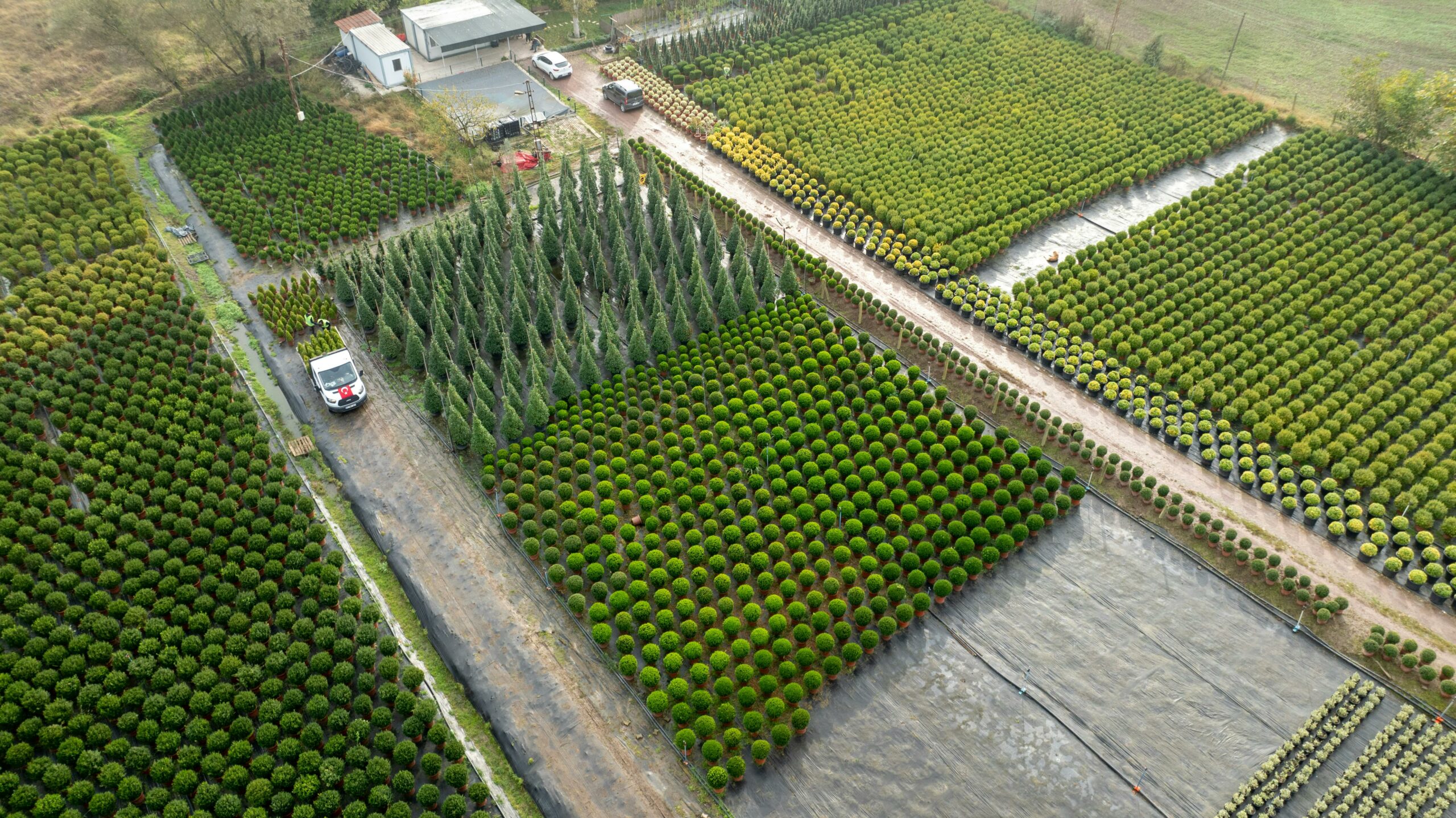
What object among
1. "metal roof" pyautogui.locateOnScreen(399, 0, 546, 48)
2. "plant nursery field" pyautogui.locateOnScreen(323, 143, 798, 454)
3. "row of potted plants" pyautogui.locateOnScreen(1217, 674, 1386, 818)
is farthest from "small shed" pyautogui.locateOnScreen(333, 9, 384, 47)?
"row of potted plants" pyautogui.locateOnScreen(1217, 674, 1386, 818)

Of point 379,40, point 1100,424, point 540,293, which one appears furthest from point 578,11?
point 1100,424

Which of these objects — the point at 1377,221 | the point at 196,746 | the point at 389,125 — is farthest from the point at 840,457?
the point at 389,125

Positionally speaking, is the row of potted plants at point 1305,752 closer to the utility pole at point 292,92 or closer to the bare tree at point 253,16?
the utility pole at point 292,92

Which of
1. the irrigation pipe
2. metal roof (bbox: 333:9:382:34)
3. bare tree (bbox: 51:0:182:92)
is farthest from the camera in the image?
metal roof (bbox: 333:9:382:34)

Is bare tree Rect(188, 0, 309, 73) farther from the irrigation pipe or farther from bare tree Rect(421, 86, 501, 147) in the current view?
the irrigation pipe

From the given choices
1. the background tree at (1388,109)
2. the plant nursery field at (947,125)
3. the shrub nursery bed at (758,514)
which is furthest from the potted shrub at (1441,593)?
the background tree at (1388,109)

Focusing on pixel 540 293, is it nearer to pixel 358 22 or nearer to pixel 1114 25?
pixel 358 22
